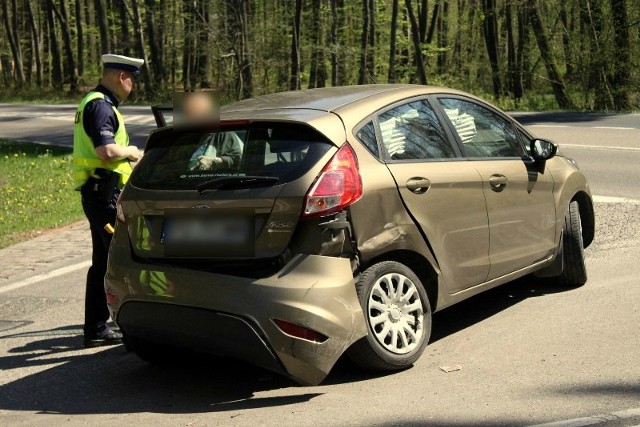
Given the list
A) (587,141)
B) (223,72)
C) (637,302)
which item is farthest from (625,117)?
(223,72)

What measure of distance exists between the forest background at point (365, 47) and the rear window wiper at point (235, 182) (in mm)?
22428

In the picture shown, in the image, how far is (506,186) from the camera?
6488mm

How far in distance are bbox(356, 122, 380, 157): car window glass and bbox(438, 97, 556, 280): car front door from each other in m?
0.86

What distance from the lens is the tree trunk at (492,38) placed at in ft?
118

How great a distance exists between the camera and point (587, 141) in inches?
693

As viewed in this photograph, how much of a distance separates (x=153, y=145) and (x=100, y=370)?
4.92 ft

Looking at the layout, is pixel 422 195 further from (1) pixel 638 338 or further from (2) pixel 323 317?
(1) pixel 638 338

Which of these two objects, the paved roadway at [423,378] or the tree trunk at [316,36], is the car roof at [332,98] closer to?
the paved roadway at [423,378]

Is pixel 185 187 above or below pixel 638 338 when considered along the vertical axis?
above

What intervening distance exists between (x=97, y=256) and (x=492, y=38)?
36297 mm

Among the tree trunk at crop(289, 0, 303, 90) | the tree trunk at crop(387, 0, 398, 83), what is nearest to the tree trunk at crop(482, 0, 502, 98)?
the tree trunk at crop(387, 0, 398, 83)

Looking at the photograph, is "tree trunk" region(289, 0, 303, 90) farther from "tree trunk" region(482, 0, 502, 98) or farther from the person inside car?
the person inside car

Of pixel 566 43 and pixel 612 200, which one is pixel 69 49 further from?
pixel 612 200

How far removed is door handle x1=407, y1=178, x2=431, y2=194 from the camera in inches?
222
